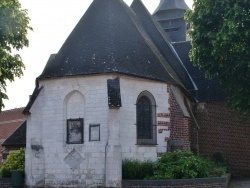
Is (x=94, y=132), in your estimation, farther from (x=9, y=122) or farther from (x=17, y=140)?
(x=9, y=122)

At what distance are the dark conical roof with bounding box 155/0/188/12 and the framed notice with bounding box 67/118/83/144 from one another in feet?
69.5

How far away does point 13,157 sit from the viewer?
64.6 feet

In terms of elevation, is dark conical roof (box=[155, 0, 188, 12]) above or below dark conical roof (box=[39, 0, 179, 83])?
above

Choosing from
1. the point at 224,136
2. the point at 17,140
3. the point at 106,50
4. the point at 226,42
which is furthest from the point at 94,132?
the point at 17,140

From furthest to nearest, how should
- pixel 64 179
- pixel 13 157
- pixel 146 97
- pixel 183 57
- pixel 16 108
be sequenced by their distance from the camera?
1. pixel 16 108
2. pixel 183 57
3. pixel 13 157
4. pixel 146 97
5. pixel 64 179

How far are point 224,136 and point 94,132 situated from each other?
1079cm

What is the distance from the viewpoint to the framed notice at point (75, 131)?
1725 cm

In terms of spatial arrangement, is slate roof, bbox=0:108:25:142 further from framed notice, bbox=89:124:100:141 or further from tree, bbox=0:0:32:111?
framed notice, bbox=89:124:100:141

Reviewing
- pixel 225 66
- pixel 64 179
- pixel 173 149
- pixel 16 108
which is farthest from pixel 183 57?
pixel 16 108

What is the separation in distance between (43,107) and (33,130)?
111cm

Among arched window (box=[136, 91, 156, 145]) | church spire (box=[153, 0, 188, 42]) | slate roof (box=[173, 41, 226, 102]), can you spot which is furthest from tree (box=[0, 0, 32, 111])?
church spire (box=[153, 0, 188, 42])

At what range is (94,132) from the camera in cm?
1692

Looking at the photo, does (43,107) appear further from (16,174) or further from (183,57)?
(183,57)

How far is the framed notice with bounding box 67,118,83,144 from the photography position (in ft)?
56.6
